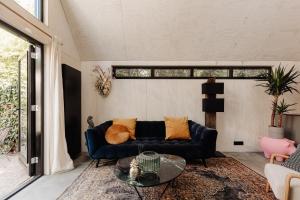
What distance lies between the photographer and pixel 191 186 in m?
2.48

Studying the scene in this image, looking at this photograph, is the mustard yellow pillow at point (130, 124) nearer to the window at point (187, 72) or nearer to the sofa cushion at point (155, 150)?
the sofa cushion at point (155, 150)

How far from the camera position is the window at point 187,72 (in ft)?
14.1

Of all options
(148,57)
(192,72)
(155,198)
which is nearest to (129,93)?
(148,57)

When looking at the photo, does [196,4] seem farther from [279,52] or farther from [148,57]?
[279,52]

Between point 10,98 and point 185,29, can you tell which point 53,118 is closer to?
point 10,98

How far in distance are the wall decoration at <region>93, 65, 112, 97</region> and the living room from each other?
2 centimetres

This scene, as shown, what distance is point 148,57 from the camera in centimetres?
426

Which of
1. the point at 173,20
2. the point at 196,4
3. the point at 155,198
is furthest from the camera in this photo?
the point at 173,20

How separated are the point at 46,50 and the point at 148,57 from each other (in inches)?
82.4

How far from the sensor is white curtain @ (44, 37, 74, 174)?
2.91 m

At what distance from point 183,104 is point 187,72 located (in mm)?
757

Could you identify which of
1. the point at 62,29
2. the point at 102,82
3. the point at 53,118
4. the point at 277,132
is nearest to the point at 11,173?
the point at 53,118

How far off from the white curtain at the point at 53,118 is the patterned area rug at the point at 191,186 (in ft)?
1.66

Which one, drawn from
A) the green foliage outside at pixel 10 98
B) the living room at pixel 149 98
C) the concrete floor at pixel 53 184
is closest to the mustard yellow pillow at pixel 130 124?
the living room at pixel 149 98
